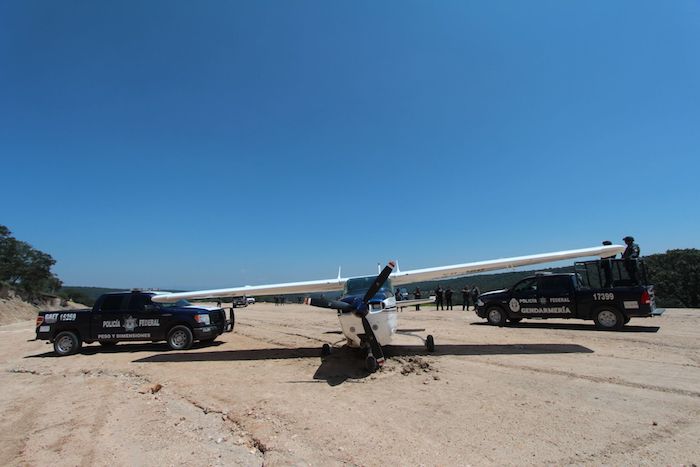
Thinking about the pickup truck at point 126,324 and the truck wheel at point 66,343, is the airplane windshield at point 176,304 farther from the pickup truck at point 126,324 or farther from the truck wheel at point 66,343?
the truck wheel at point 66,343

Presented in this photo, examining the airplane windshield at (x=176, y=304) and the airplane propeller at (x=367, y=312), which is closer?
the airplane propeller at (x=367, y=312)

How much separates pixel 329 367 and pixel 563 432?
5454 mm

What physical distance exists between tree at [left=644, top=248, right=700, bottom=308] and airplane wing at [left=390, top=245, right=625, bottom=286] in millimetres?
25488

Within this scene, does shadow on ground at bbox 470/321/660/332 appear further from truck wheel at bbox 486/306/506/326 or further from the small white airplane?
the small white airplane

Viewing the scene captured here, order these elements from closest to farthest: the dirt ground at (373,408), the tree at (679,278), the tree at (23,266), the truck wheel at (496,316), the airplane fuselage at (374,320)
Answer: the dirt ground at (373,408) < the airplane fuselage at (374,320) < the truck wheel at (496,316) < the tree at (679,278) < the tree at (23,266)

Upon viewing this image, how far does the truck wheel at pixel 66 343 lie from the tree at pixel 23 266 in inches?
2535

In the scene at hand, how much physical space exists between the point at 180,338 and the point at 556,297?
1396 cm

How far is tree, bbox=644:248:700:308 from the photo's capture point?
97.0ft

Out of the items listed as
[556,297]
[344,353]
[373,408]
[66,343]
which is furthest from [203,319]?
[556,297]

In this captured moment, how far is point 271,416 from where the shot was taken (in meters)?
5.67

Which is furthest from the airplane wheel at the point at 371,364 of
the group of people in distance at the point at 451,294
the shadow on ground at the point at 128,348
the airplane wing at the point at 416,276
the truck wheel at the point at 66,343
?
the group of people in distance at the point at 451,294

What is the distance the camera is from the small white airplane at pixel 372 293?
27.6 ft

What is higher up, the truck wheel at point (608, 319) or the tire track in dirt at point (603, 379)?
the truck wheel at point (608, 319)

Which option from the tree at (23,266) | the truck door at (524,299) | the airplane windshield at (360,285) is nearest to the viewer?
the airplane windshield at (360,285)
